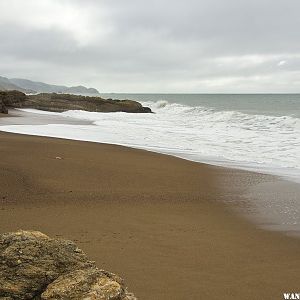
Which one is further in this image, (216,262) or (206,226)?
(206,226)

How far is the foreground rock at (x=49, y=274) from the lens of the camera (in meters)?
2.53

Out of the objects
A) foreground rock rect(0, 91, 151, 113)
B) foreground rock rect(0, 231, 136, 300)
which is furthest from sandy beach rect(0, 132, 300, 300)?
foreground rock rect(0, 91, 151, 113)

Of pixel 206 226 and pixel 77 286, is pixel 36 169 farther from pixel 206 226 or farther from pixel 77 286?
pixel 77 286

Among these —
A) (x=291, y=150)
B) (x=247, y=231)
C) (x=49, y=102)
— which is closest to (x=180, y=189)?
(x=247, y=231)

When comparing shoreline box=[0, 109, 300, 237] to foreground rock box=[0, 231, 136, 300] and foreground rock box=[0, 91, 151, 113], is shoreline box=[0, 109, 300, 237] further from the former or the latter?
foreground rock box=[0, 91, 151, 113]

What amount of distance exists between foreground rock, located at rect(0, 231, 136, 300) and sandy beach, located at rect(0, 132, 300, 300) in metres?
1.16

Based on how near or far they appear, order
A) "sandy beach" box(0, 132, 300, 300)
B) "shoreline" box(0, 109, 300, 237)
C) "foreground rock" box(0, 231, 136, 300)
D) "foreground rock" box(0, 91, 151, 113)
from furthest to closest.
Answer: "foreground rock" box(0, 91, 151, 113) < "shoreline" box(0, 109, 300, 237) < "sandy beach" box(0, 132, 300, 300) < "foreground rock" box(0, 231, 136, 300)

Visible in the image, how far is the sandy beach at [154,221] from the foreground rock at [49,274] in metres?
1.16

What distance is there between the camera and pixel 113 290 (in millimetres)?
2533

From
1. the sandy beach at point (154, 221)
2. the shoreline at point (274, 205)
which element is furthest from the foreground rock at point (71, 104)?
the shoreline at point (274, 205)

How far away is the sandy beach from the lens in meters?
4.12

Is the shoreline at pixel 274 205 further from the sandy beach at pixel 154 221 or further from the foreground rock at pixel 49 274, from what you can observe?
the foreground rock at pixel 49 274

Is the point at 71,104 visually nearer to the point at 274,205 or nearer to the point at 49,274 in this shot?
the point at 274,205

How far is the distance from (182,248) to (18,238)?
2.51 metres
